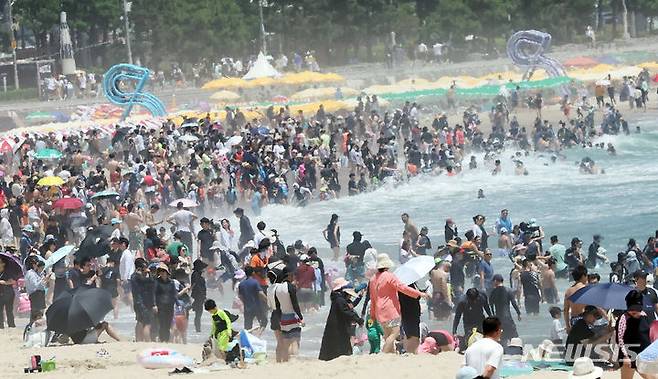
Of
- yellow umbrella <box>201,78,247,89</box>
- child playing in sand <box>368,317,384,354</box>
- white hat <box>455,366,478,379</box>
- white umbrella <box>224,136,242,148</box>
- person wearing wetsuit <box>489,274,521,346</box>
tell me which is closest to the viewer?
white hat <box>455,366,478,379</box>

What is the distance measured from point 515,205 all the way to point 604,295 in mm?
22553

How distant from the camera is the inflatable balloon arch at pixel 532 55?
57.4 metres

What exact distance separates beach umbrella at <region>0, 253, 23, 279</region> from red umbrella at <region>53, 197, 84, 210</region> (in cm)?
566

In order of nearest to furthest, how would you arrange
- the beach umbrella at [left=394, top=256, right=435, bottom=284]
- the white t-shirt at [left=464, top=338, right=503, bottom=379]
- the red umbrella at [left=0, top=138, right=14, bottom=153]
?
the white t-shirt at [left=464, top=338, right=503, bottom=379] → the beach umbrella at [left=394, top=256, right=435, bottom=284] → the red umbrella at [left=0, top=138, right=14, bottom=153]

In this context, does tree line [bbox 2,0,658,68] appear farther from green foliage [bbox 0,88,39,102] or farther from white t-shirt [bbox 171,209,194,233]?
white t-shirt [bbox 171,209,194,233]

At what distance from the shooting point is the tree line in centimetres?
7619

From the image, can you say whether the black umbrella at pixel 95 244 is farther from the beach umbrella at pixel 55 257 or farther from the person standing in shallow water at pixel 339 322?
the person standing in shallow water at pixel 339 322

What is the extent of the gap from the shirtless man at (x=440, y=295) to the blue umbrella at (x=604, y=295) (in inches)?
239

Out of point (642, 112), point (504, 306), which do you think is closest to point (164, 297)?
point (504, 306)

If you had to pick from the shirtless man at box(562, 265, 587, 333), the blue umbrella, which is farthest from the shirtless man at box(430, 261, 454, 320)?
the blue umbrella

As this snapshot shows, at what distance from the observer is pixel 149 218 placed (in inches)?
1005

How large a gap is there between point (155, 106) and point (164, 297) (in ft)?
107

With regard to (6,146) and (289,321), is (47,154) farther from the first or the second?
(289,321)

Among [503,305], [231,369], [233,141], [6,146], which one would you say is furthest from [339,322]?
[6,146]
